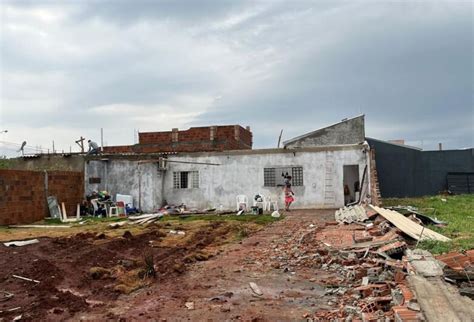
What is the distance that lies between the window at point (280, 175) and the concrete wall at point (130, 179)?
539cm

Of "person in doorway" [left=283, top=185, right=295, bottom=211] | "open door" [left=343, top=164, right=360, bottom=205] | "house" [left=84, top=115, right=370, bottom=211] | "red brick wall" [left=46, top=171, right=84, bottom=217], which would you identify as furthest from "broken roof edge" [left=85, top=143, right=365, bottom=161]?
"person in doorway" [left=283, top=185, right=295, bottom=211]

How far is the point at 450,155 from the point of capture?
2578 centimetres

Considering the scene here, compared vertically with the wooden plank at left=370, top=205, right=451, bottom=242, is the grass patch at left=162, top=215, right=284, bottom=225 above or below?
below

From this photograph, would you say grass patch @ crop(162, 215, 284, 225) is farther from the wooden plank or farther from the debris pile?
the debris pile

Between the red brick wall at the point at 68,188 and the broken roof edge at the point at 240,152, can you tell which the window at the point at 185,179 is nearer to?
the broken roof edge at the point at 240,152

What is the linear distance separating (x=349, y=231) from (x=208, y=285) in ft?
18.8

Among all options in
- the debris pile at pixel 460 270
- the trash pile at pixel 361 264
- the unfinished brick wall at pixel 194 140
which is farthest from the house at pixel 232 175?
the debris pile at pixel 460 270

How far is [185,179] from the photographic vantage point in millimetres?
22359

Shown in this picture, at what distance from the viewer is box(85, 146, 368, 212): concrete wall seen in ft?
68.2

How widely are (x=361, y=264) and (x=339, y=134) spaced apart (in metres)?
19.2

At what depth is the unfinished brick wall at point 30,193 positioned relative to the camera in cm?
1673

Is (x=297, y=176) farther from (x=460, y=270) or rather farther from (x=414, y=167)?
(x=460, y=270)

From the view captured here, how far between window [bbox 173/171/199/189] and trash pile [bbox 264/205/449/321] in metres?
10.4

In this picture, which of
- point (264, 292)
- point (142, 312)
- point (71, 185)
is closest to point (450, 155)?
point (71, 185)
